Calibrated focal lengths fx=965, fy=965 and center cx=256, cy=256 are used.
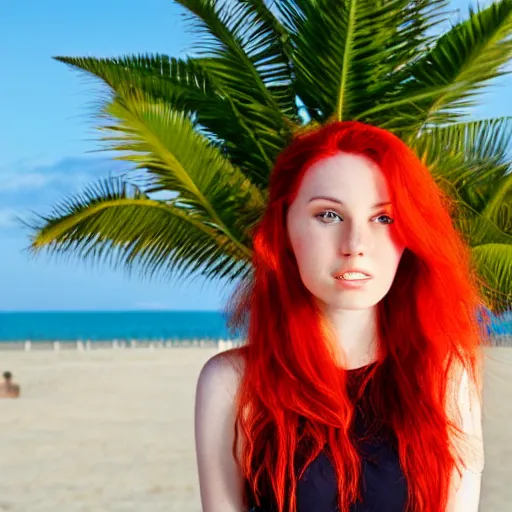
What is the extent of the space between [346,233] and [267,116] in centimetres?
504

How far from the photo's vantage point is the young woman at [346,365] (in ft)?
8.11

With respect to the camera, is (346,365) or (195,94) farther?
(195,94)

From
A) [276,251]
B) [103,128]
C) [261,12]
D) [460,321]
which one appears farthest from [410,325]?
[261,12]

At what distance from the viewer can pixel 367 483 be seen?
245 cm

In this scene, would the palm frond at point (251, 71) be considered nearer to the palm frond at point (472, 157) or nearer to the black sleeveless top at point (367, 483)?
the palm frond at point (472, 157)

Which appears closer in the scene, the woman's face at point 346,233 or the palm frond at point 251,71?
the woman's face at point 346,233

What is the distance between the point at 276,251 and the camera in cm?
264

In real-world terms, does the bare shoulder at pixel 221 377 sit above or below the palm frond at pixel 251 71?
below

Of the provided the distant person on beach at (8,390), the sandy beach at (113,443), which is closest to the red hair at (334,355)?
the sandy beach at (113,443)

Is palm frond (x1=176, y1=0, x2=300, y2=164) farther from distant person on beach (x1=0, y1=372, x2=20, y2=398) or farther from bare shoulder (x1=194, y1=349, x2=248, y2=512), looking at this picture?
distant person on beach (x1=0, y1=372, x2=20, y2=398)

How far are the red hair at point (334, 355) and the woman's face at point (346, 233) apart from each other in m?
0.04

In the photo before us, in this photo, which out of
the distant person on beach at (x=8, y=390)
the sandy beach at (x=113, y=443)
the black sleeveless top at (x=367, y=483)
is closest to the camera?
the black sleeveless top at (x=367, y=483)

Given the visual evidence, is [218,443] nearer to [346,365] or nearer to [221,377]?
[221,377]

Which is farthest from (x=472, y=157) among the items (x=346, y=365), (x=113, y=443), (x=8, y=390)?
(x=8, y=390)
